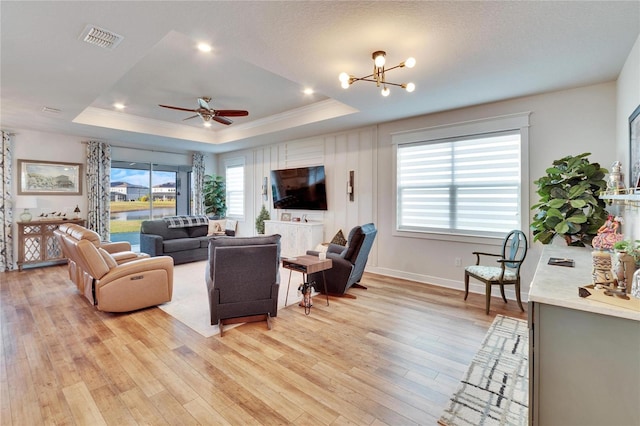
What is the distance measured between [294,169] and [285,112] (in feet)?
4.28

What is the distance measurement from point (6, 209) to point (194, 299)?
4.65 m

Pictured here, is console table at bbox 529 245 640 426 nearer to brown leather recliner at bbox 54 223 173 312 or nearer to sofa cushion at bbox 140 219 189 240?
brown leather recliner at bbox 54 223 173 312

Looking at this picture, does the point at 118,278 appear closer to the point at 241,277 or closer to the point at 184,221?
the point at 241,277

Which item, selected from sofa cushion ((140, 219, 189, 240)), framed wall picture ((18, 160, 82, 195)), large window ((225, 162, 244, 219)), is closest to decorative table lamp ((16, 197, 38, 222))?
framed wall picture ((18, 160, 82, 195))

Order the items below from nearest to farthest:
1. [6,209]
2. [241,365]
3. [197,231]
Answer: [241,365], [6,209], [197,231]

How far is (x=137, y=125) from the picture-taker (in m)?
5.94

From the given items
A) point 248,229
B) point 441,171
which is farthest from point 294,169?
point 441,171

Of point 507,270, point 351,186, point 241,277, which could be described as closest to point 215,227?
point 351,186

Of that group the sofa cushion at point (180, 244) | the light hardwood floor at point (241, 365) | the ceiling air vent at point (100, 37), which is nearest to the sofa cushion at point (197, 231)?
the sofa cushion at point (180, 244)

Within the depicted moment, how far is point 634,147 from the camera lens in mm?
2479

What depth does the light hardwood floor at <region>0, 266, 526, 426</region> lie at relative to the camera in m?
1.93

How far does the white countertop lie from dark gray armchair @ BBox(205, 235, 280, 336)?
2253mm

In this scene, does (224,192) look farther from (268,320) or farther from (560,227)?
(560,227)

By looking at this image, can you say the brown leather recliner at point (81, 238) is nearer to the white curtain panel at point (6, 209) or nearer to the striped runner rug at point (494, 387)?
the white curtain panel at point (6, 209)
